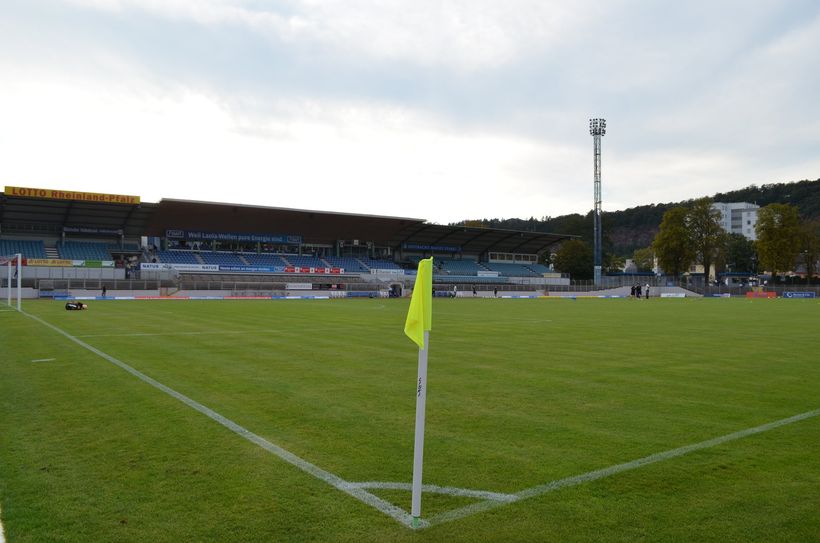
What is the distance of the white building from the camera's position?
542 ft

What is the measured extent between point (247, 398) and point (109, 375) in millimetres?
3569

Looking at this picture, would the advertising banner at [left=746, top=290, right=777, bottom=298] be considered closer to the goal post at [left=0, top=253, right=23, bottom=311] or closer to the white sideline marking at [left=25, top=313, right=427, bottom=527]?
the goal post at [left=0, top=253, right=23, bottom=311]

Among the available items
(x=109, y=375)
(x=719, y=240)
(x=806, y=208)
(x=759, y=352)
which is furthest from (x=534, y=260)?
(x=806, y=208)

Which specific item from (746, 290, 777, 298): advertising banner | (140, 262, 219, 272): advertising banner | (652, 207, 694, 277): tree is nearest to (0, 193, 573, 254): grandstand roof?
(140, 262, 219, 272): advertising banner

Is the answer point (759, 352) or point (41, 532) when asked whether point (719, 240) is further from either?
point (41, 532)

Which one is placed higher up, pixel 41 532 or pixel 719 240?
pixel 719 240

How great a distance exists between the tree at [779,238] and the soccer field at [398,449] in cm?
8753

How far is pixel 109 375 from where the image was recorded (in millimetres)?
10297

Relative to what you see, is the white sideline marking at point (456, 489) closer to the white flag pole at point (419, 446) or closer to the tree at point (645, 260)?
the white flag pole at point (419, 446)

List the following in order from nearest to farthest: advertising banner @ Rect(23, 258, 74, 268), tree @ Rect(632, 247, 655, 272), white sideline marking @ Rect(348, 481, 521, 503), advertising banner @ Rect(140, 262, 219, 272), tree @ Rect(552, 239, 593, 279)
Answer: white sideline marking @ Rect(348, 481, 521, 503), advertising banner @ Rect(23, 258, 74, 268), advertising banner @ Rect(140, 262, 219, 272), tree @ Rect(552, 239, 593, 279), tree @ Rect(632, 247, 655, 272)

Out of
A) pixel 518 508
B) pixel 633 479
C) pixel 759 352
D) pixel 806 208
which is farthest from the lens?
pixel 806 208

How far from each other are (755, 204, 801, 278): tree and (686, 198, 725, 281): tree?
5.94 metres

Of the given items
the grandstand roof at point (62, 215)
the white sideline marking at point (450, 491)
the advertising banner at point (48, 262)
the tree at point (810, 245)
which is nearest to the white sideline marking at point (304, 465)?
the white sideline marking at point (450, 491)

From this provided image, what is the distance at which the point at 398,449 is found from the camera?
5.95 meters
